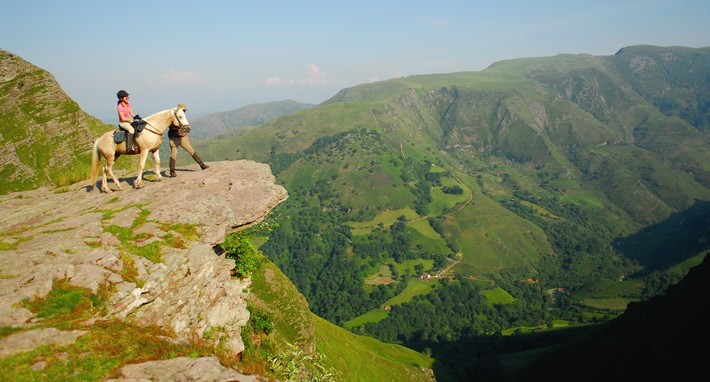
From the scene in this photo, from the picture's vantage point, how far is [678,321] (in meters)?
92.2

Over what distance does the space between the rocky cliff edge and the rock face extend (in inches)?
1.8

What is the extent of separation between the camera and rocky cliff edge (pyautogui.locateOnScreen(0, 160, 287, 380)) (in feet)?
44.8

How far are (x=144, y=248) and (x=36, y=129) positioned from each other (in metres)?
63.0

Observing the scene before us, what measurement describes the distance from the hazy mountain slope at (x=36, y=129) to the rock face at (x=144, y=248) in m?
35.7

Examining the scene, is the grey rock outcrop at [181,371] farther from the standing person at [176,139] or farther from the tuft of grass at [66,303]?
the standing person at [176,139]

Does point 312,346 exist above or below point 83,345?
below

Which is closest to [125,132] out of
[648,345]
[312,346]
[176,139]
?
[176,139]

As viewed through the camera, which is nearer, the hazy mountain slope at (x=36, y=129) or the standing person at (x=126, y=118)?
the standing person at (x=126, y=118)

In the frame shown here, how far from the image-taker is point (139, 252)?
16516 mm

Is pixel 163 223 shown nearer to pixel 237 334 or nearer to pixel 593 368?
pixel 237 334

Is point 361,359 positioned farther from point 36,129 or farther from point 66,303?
point 66,303

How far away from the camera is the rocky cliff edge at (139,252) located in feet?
44.8

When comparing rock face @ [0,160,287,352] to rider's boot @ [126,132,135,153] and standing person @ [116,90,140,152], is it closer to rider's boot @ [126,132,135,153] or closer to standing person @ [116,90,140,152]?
rider's boot @ [126,132,135,153]

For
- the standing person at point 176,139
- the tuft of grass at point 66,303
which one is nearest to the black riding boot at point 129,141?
the standing person at point 176,139
